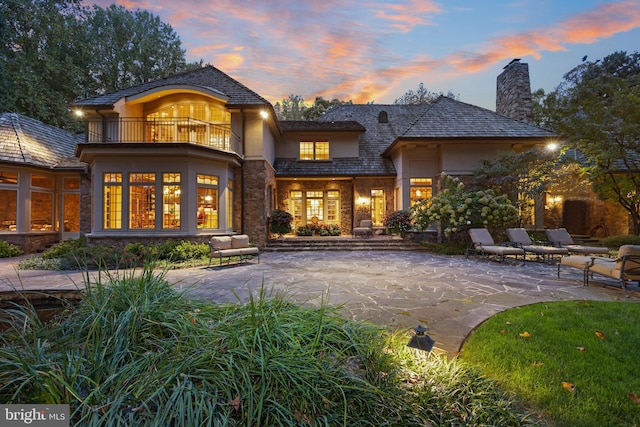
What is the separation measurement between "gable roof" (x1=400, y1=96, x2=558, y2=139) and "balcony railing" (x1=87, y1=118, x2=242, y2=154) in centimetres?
851

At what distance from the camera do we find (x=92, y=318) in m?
2.49

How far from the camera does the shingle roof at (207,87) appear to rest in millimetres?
12055

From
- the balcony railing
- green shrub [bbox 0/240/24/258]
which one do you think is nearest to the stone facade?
the balcony railing

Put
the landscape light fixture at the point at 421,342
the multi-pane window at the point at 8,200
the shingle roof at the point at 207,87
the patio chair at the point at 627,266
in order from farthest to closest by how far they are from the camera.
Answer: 1. the multi-pane window at the point at 8,200
2. the shingle roof at the point at 207,87
3. the patio chair at the point at 627,266
4. the landscape light fixture at the point at 421,342

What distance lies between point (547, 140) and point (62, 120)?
3042 centimetres

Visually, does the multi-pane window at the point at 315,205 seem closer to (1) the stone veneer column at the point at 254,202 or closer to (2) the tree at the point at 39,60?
(1) the stone veneer column at the point at 254,202

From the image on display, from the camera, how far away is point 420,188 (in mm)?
14844

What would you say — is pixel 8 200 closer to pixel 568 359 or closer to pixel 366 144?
pixel 366 144

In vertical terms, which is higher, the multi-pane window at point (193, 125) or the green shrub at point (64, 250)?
the multi-pane window at point (193, 125)

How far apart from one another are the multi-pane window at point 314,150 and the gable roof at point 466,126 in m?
5.46

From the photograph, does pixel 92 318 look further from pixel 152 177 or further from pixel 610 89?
pixel 610 89

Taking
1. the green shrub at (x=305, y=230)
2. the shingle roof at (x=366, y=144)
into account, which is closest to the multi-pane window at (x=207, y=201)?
the shingle roof at (x=366, y=144)

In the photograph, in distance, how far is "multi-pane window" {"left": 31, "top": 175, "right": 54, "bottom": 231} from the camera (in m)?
13.2

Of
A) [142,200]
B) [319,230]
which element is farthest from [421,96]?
[142,200]
